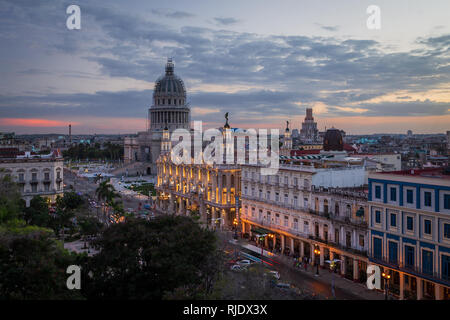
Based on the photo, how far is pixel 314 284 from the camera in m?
43.4

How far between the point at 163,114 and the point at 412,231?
512 ft

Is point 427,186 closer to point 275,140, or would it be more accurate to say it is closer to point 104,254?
point 104,254

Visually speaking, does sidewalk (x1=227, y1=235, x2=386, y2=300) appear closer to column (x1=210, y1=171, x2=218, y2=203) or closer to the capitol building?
column (x1=210, y1=171, x2=218, y2=203)

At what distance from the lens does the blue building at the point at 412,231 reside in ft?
115

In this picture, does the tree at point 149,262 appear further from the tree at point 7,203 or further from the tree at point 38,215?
the tree at point 38,215

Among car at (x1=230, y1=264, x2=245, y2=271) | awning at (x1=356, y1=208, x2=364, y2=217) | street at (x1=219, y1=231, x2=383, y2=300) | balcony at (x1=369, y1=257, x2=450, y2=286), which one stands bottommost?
street at (x1=219, y1=231, x2=383, y2=300)

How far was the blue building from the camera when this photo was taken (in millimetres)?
35000

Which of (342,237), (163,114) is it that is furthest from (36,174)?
(163,114)

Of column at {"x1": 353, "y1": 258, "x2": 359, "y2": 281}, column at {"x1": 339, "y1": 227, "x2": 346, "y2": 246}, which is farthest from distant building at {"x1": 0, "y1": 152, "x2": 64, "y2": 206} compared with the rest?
column at {"x1": 353, "y1": 258, "x2": 359, "y2": 281}

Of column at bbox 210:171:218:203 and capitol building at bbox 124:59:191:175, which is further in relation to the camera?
capitol building at bbox 124:59:191:175

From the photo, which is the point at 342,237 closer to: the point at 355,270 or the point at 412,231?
the point at 355,270

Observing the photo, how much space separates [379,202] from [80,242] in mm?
41300

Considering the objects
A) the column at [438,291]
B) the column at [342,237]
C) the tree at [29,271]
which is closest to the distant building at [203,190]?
the column at [342,237]
